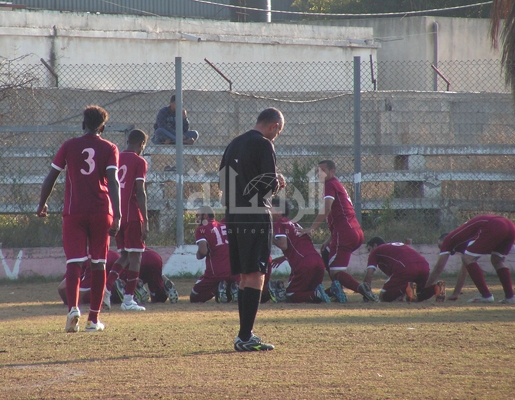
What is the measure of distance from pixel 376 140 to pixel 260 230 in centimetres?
1353

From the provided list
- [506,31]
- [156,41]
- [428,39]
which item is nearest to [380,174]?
[506,31]

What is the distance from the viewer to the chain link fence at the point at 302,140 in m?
12.4

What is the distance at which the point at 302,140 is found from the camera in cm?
1803

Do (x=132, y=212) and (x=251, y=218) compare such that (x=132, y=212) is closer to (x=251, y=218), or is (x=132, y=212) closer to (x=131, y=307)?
(x=131, y=307)

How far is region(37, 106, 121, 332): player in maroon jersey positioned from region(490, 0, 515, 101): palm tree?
702cm

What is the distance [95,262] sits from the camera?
6691 mm

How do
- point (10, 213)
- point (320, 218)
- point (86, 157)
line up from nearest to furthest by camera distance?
point (86, 157), point (320, 218), point (10, 213)

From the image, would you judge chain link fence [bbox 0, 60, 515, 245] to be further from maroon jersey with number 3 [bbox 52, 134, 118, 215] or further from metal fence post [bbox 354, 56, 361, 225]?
maroon jersey with number 3 [bbox 52, 134, 118, 215]

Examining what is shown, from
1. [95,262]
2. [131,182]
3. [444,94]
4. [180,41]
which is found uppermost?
[180,41]

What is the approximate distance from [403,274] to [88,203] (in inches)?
168

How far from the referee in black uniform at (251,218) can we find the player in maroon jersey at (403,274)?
12.4 feet

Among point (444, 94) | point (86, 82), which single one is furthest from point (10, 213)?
point (444, 94)

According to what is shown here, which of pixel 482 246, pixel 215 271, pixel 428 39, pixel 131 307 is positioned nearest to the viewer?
pixel 131 307

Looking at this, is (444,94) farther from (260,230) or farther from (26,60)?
(260,230)
